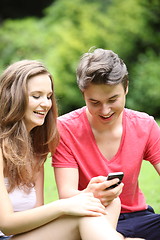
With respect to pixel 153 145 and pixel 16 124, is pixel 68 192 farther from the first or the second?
pixel 153 145

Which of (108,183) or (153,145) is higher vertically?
(153,145)

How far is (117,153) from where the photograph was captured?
3.56 m

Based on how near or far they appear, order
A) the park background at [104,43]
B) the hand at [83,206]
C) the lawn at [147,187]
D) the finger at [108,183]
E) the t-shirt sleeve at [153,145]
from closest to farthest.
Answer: the hand at [83,206]
the finger at [108,183]
the t-shirt sleeve at [153,145]
the lawn at [147,187]
the park background at [104,43]

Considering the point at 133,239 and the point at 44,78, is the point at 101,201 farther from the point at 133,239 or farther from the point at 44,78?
the point at 44,78

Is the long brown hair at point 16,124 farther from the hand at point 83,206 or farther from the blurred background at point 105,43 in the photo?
the blurred background at point 105,43

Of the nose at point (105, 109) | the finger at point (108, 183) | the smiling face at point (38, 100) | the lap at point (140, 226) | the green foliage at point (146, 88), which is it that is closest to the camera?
the finger at point (108, 183)

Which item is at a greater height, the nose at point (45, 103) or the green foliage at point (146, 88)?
the green foliage at point (146, 88)

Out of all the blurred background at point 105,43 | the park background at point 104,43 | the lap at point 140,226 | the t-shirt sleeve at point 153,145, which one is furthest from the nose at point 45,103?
the park background at point 104,43

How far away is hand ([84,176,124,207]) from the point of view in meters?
3.10

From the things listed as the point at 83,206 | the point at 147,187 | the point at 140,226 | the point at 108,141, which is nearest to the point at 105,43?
the point at 147,187

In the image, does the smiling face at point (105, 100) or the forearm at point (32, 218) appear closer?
the forearm at point (32, 218)

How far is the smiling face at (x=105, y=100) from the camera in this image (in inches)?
131

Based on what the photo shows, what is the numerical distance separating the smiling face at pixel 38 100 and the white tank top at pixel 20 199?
16.7 inches

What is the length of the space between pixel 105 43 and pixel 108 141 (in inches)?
381
